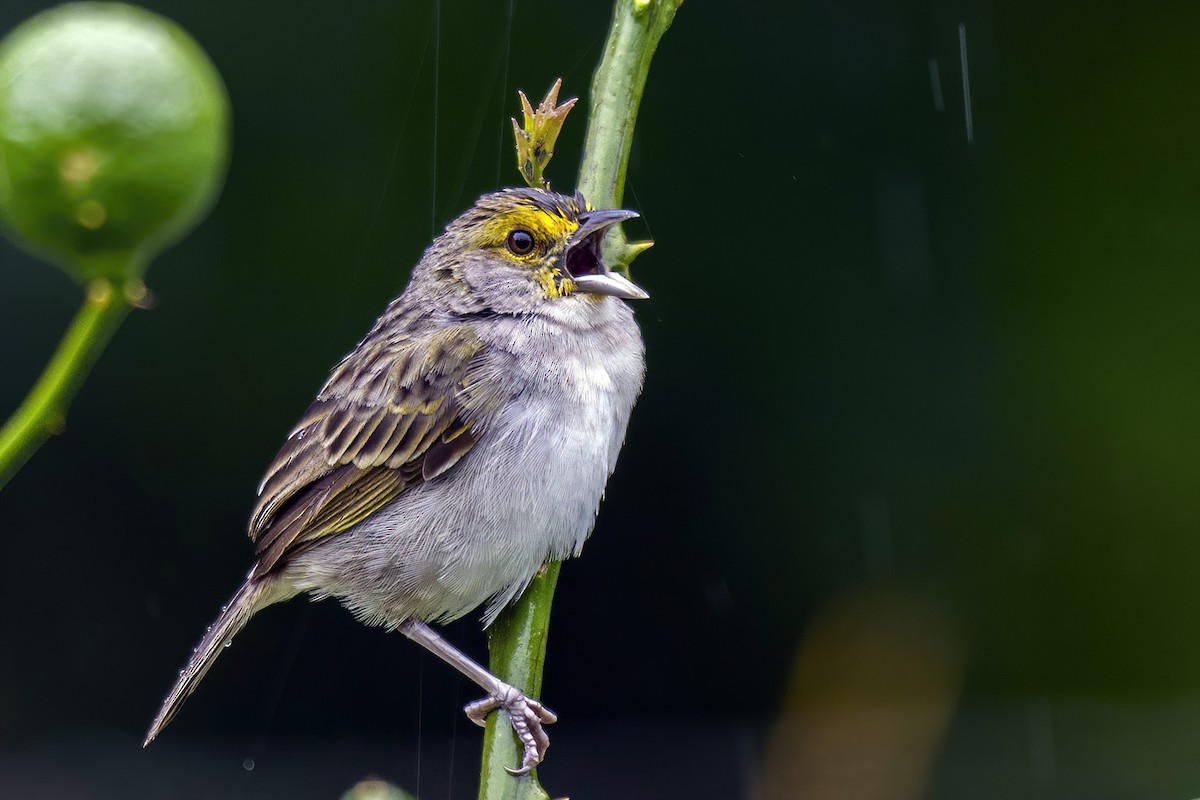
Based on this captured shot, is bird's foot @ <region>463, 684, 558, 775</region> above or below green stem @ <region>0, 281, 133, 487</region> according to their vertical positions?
below

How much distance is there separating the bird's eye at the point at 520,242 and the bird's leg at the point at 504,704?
658 millimetres

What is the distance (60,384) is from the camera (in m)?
0.54

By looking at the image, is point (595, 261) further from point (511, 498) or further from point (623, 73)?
point (623, 73)

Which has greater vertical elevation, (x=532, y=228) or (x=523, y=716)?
(x=532, y=228)

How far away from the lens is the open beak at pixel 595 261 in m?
1.94

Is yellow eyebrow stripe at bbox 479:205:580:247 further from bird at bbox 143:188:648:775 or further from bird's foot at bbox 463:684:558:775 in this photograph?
bird's foot at bbox 463:684:558:775

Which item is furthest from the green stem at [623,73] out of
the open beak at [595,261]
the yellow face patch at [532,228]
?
the yellow face patch at [532,228]

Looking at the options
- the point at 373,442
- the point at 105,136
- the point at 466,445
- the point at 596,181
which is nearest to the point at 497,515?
the point at 466,445

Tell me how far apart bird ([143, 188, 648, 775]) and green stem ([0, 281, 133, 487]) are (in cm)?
150

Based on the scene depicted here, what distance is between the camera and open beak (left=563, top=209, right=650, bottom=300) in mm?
1937

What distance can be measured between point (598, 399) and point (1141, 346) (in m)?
1.54

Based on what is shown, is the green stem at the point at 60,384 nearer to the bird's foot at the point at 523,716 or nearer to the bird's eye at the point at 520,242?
the bird's foot at the point at 523,716

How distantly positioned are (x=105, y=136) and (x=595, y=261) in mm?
1724

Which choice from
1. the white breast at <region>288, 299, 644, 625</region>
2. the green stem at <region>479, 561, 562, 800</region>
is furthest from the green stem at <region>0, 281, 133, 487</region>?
the white breast at <region>288, 299, 644, 625</region>
